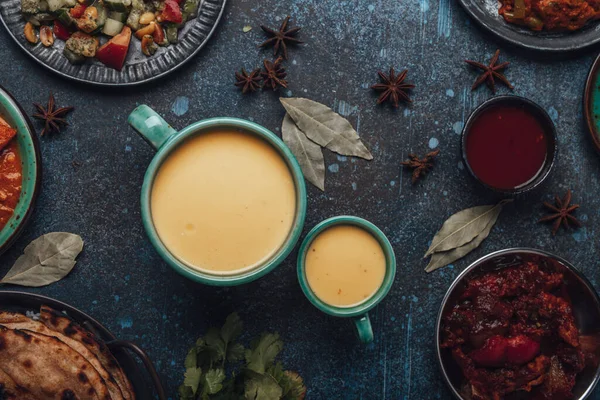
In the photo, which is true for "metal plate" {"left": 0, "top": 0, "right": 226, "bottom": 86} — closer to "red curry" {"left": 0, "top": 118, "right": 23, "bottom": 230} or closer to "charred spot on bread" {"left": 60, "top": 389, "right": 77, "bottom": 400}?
"red curry" {"left": 0, "top": 118, "right": 23, "bottom": 230}

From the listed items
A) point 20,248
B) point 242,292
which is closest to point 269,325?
point 242,292

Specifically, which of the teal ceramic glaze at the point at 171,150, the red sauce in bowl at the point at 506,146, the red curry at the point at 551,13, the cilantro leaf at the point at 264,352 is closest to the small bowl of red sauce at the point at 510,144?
the red sauce in bowl at the point at 506,146

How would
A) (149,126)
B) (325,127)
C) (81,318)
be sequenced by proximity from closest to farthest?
(149,126)
(81,318)
(325,127)

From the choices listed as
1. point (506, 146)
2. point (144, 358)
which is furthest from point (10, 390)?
point (506, 146)

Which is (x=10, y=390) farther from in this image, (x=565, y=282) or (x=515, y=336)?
(x=565, y=282)

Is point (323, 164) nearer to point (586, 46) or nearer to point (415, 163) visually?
point (415, 163)
